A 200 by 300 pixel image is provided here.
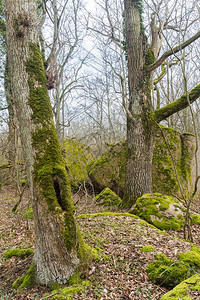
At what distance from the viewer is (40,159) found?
2836mm

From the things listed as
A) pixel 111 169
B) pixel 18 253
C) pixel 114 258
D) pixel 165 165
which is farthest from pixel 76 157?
pixel 114 258

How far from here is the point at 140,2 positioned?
6.05 meters

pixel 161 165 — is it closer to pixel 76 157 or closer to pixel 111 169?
pixel 111 169

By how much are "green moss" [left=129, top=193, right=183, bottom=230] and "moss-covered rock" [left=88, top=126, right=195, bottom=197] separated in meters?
2.13

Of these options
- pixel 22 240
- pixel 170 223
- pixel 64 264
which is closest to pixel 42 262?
pixel 64 264

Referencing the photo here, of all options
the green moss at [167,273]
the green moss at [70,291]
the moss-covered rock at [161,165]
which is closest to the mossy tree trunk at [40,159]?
the green moss at [70,291]

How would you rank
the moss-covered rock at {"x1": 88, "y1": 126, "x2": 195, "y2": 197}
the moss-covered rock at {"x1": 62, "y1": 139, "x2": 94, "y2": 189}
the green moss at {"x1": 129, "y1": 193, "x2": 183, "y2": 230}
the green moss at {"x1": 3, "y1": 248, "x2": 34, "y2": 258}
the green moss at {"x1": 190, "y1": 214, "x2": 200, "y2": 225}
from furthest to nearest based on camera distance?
1. the moss-covered rock at {"x1": 62, "y1": 139, "x2": 94, "y2": 189}
2. the moss-covered rock at {"x1": 88, "y1": 126, "x2": 195, "y2": 197}
3. the green moss at {"x1": 190, "y1": 214, "x2": 200, "y2": 225}
4. the green moss at {"x1": 129, "y1": 193, "x2": 183, "y2": 230}
5. the green moss at {"x1": 3, "y1": 248, "x2": 34, "y2": 258}

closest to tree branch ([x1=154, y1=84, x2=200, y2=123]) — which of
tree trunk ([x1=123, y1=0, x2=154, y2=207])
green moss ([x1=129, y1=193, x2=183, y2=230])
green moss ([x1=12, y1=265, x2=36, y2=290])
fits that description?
tree trunk ([x1=123, y1=0, x2=154, y2=207])

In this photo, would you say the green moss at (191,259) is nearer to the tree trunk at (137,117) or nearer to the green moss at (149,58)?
the tree trunk at (137,117)

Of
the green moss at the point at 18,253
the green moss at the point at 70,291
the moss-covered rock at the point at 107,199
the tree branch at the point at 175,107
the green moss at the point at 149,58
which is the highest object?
the green moss at the point at 149,58

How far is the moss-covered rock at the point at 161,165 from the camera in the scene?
7.63 meters

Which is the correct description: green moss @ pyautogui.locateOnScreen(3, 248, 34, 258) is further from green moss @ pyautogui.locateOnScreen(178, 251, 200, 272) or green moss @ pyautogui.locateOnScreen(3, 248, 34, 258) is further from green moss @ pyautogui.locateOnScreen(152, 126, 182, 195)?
green moss @ pyautogui.locateOnScreen(152, 126, 182, 195)

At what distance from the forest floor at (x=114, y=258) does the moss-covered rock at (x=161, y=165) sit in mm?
2893

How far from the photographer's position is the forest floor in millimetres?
2642
